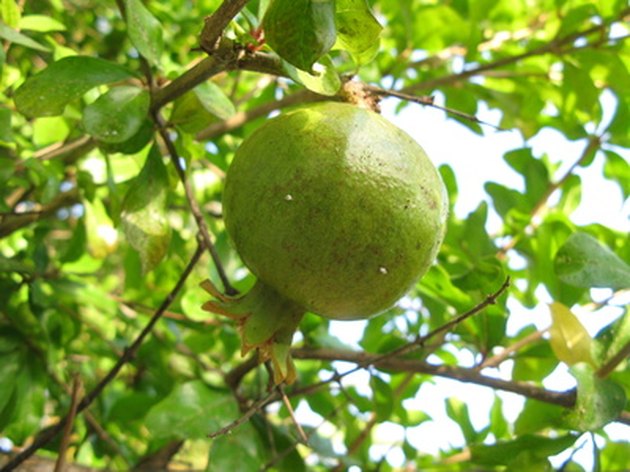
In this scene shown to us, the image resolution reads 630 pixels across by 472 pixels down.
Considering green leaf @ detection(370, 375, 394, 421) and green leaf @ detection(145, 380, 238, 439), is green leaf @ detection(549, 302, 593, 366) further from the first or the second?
green leaf @ detection(145, 380, 238, 439)

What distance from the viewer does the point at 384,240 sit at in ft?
2.55

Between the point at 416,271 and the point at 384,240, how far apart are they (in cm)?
8

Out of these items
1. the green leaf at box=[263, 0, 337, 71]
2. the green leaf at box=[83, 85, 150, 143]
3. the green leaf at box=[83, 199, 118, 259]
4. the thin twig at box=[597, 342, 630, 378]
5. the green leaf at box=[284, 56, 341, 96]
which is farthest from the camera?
the green leaf at box=[83, 199, 118, 259]

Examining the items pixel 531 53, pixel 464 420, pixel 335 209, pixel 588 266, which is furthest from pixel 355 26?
pixel 464 420

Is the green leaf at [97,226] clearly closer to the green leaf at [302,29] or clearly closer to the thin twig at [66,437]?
the thin twig at [66,437]

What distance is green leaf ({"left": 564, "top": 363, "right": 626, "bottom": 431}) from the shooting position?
3.31 ft

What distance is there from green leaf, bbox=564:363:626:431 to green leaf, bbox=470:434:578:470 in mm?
93

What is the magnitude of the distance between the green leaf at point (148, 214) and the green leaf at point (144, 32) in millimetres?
146

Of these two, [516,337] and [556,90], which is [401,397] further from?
[556,90]

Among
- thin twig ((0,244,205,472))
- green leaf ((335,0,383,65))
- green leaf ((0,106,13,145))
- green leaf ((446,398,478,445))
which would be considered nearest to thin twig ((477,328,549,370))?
green leaf ((446,398,478,445))

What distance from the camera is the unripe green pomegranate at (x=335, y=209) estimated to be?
2.51 ft

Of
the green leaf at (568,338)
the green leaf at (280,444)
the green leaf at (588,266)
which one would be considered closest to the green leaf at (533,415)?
the green leaf at (568,338)

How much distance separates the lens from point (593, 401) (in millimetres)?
1034

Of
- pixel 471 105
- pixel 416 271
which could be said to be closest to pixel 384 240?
pixel 416 271
